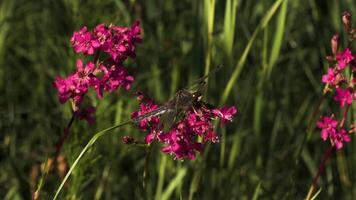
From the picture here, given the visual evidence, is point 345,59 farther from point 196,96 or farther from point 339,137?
point 196,96

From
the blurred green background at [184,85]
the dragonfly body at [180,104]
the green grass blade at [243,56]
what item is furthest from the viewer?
the blurred green background at [184,85]

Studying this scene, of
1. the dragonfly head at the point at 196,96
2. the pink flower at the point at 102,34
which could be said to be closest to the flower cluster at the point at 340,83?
the dragonfly head at the point at 196,96

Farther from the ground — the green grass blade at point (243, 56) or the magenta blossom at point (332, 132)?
the green grass blade at point (243, 56)

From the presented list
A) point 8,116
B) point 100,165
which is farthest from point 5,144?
point 100,165

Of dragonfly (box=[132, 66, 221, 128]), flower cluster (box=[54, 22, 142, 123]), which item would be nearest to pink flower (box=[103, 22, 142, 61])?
flower cluster (box=[54, 22, 142, 123])

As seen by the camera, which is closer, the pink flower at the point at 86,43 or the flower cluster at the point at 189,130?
the flower cluster at the point at 189,130

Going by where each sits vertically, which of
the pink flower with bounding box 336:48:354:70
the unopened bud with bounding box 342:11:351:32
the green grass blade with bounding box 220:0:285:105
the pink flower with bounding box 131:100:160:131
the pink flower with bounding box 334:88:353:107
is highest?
the green grass blade with bounding box 220:0:285:105

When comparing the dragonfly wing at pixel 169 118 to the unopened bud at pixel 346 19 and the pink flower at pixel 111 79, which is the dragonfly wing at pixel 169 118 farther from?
the unopened bud at pixel 346 19

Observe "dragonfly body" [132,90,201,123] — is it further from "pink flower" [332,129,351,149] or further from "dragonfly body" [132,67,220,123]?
"pink flower" [332,129,351,149]
